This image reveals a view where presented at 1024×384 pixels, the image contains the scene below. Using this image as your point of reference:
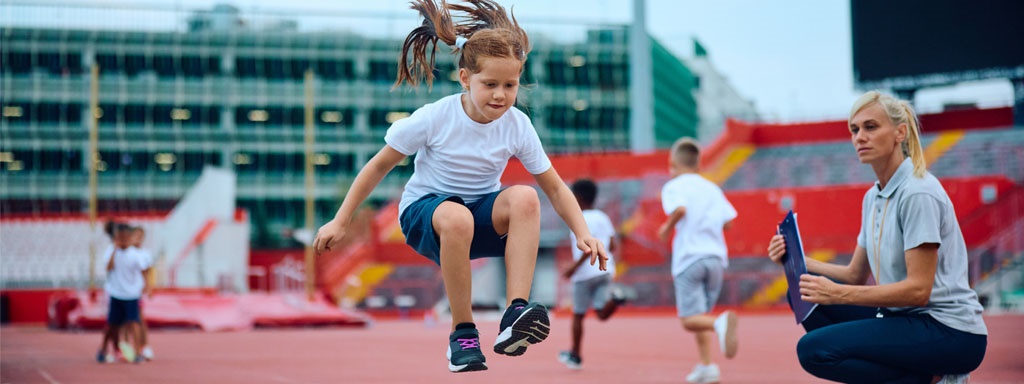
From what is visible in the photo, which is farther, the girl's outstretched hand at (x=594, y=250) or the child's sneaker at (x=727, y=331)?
the child's sneaker at (x=727, y=331)

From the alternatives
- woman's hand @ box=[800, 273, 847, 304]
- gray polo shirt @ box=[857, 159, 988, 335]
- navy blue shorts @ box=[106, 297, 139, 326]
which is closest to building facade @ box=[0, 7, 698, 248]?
navy blue shorts @ box=[106, 297, 139, 326]

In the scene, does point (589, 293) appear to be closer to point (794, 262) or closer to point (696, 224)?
point (696, 224)

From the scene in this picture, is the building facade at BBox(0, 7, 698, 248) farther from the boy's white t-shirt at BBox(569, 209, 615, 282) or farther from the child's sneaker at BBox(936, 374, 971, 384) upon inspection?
the child's sneaker at BBox(936, 374, 971, 384)

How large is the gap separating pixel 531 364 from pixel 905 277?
20.4 ft

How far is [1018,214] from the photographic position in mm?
25406

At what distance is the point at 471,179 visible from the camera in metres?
5.28

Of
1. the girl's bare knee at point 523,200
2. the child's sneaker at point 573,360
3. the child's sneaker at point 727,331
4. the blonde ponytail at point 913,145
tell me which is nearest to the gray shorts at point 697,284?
the child's sneaker at point 727,331

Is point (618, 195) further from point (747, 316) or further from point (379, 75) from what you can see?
point (379, 75)

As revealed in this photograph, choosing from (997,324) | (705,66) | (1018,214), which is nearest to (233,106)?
(705,66)

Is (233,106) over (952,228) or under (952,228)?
over

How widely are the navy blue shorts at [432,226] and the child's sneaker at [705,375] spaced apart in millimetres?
3280

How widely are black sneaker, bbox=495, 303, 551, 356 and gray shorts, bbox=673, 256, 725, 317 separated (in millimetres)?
3849

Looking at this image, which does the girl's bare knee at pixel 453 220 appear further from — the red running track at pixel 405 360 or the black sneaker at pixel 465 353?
the red running track at pixel 405 360

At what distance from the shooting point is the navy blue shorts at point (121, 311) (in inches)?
496
